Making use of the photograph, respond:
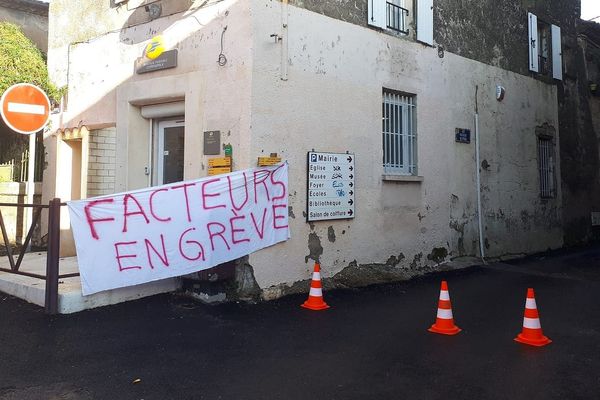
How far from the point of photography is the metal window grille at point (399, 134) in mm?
8758

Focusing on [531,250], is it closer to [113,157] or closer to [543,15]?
[543,15]

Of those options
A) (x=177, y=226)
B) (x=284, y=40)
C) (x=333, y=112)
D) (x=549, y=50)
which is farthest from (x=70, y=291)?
(x=549, y=50)

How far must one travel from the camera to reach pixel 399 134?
8.98 m

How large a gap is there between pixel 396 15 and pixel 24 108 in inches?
243

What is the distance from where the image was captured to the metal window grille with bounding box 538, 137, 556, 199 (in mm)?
12453

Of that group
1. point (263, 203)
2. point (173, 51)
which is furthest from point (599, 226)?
point (173, 51)

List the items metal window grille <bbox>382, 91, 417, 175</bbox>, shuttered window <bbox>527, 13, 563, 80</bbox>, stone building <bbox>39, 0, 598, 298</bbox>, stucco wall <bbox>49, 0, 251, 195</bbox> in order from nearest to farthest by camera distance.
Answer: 1. stucco wall <bbox>49, 0, 251, 195</bbox>
2. stone building <bbox>39, 0, 598, 298</bbox>
3. metal window grille <bbox>382, 91, 417, 175</bbox>
4. shuttered window <bbox>527, 13, 563, 80</bbox>

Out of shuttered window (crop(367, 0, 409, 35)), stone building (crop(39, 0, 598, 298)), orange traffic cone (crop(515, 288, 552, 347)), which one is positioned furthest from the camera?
shuttered window (crop(367, 0, 409, 35))

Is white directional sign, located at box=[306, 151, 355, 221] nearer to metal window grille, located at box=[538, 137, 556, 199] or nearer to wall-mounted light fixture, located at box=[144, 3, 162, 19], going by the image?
wall-mounted light fixture, located at box=[144, 3, 162, 19]

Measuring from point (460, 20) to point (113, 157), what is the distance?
7.15 meters

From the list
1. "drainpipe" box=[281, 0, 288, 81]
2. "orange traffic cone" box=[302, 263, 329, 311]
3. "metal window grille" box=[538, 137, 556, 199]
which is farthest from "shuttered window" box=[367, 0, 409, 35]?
"metal window grille" box=[538, 137, 556, 199]

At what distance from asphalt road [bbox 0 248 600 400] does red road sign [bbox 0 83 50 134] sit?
2301mm

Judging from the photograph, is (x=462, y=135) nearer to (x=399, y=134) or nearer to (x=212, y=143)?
(x=399, y=134)

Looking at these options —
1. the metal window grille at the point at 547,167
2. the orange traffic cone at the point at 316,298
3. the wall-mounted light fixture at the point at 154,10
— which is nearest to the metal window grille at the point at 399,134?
the orange traffic cone at the point at 316,298
